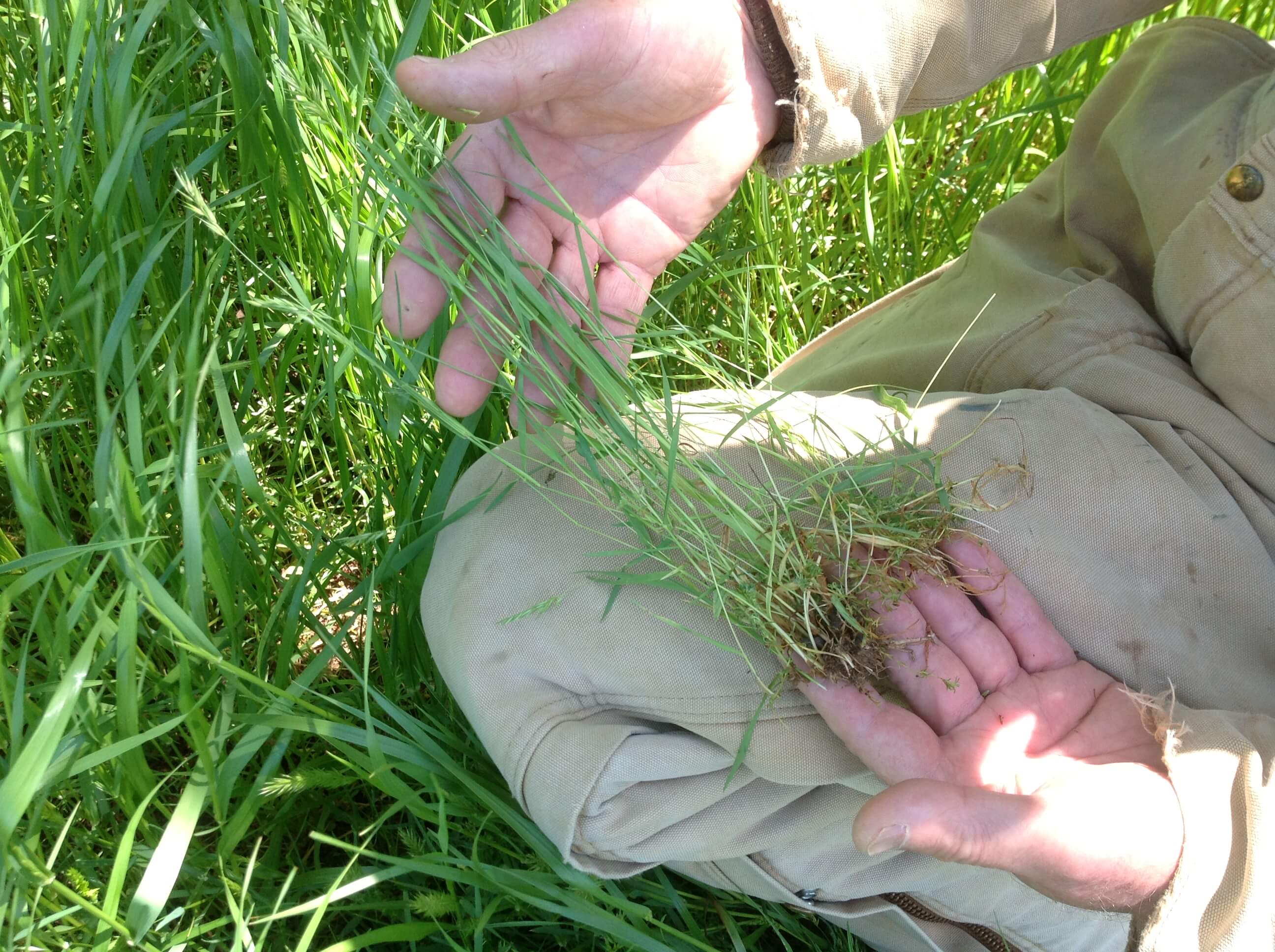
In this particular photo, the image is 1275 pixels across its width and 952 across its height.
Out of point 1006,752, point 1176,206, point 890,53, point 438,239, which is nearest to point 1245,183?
point 1176,206

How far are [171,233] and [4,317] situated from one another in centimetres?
21

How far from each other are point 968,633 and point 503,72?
810 millimetres

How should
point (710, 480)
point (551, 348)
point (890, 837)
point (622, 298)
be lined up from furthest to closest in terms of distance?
point (622, 298) < point (551, 348) < point (710, 480) < point (890, 837)

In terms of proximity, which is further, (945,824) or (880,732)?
(880,732)

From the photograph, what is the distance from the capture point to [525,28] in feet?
3.74

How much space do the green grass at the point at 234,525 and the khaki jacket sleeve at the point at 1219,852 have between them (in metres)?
0.48

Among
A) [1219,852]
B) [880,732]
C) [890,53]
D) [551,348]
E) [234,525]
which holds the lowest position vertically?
[1219,852]

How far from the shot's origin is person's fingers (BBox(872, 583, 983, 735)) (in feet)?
3.73

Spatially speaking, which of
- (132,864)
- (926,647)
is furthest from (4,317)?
(926,647)

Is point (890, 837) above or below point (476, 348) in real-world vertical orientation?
below

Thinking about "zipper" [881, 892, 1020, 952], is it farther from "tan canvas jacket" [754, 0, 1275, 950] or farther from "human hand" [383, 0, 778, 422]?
"human hand" [383, 0, 778, 422]

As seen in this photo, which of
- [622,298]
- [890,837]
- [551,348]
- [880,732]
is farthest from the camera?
[622,298]

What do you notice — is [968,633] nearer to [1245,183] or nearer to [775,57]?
[1245,183]

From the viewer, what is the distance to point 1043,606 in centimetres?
118
